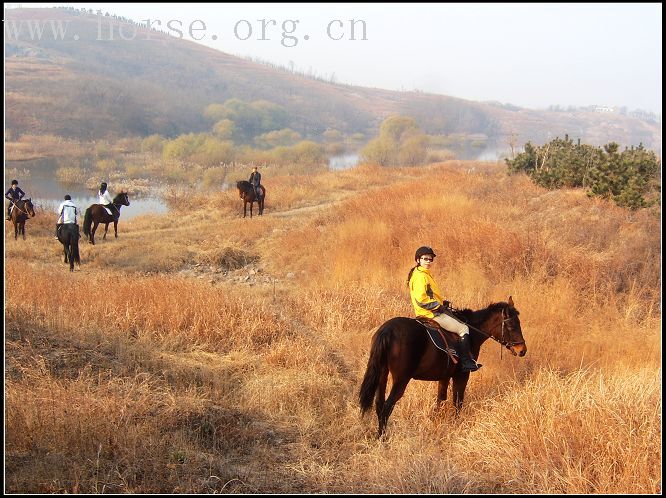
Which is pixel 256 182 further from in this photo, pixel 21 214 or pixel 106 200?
pixel 21 214

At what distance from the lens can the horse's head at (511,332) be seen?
18.4 ft

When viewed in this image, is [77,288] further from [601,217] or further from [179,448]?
[601,217]

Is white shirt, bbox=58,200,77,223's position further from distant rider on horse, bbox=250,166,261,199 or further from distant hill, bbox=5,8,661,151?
distant hill, bbox=5,8,661,151

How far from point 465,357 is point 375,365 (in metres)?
1.00

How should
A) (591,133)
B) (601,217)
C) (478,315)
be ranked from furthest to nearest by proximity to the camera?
(591,133)
(601,217)
(478,315)

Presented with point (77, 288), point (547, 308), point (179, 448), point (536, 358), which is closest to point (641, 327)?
point (547, 308)

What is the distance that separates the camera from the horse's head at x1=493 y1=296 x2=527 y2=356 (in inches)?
221

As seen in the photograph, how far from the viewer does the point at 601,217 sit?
45.0 feet

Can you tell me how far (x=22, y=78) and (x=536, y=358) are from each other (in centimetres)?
7925

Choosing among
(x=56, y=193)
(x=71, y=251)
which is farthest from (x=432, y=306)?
(x=56, y=193)

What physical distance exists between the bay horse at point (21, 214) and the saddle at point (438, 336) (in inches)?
596

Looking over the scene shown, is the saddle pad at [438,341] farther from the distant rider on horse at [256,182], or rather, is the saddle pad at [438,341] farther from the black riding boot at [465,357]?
the distant rider on horse at [256,182]

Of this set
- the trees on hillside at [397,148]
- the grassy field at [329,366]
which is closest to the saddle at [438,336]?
the grassy field at [329,366]

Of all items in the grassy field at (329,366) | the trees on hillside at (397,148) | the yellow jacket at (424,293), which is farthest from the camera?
the trees on hillside at (397,148)
